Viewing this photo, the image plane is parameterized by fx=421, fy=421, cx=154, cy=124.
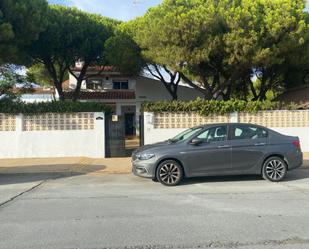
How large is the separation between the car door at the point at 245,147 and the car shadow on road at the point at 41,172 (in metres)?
5.11

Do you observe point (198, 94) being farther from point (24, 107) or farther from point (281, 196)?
point (281, 196)

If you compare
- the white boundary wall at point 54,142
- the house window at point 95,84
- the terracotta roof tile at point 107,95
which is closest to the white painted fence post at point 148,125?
the white boundary wall at point 54,142

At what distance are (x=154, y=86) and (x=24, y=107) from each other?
67.6ft

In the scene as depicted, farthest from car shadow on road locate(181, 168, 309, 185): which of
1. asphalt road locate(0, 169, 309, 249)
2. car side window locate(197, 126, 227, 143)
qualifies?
car side window locate(197, 126, 227, 143)

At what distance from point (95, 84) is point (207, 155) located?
2804cm

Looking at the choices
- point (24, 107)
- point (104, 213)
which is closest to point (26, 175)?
point (24, 107)

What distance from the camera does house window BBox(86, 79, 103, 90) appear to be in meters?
37.6

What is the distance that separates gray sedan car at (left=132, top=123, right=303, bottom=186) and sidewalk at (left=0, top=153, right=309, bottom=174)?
3.10m

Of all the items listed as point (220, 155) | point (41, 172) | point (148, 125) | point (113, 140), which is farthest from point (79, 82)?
point (220, 155)

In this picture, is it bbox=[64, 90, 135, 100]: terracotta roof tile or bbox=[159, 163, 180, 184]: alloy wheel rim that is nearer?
bbox=[159, 163, 180, 184]: alloy wheel rim

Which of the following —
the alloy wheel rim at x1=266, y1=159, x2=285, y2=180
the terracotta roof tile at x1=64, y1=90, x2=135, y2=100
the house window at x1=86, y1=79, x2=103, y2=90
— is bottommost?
the alloy wheel rim at x1=266, y1=159, x2=285, y2=180

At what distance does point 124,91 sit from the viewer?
37.1 m

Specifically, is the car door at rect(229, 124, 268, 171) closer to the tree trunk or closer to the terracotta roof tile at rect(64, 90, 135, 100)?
the tree trunk

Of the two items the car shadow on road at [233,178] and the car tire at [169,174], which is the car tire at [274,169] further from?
the car tire at [169,174]
